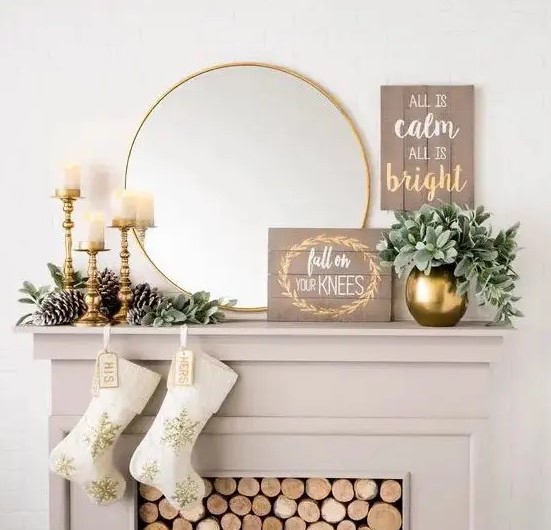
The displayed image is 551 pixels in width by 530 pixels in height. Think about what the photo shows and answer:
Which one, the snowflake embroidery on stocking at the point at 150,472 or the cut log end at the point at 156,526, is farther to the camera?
the cut log end at the point at 156,526

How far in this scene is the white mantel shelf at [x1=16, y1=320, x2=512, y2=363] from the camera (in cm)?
198

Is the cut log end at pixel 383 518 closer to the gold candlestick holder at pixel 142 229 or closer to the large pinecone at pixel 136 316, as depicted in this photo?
the large pinecone at pixel 136 316

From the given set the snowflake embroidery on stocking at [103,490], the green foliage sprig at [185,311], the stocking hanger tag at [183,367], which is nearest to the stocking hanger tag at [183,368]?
the stocking hanger tag at [183,367]

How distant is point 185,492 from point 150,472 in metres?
0.11

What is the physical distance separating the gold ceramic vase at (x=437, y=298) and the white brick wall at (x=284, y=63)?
0.31 metres

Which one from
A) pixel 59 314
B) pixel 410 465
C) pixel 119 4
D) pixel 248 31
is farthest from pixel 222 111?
pixel 410 465

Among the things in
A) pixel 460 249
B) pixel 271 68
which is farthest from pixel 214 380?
pixel 271 68

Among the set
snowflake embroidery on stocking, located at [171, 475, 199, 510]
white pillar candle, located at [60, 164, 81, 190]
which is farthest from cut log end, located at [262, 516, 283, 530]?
white pillar candle, located at [60, 164, 81, 190]

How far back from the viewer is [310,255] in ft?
7.04

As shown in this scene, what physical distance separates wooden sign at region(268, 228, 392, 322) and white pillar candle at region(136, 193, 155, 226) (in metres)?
0.34

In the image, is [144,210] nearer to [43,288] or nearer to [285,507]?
[43,288]

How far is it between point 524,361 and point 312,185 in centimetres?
83

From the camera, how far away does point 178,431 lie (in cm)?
195

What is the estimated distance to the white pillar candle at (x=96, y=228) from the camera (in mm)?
2061
